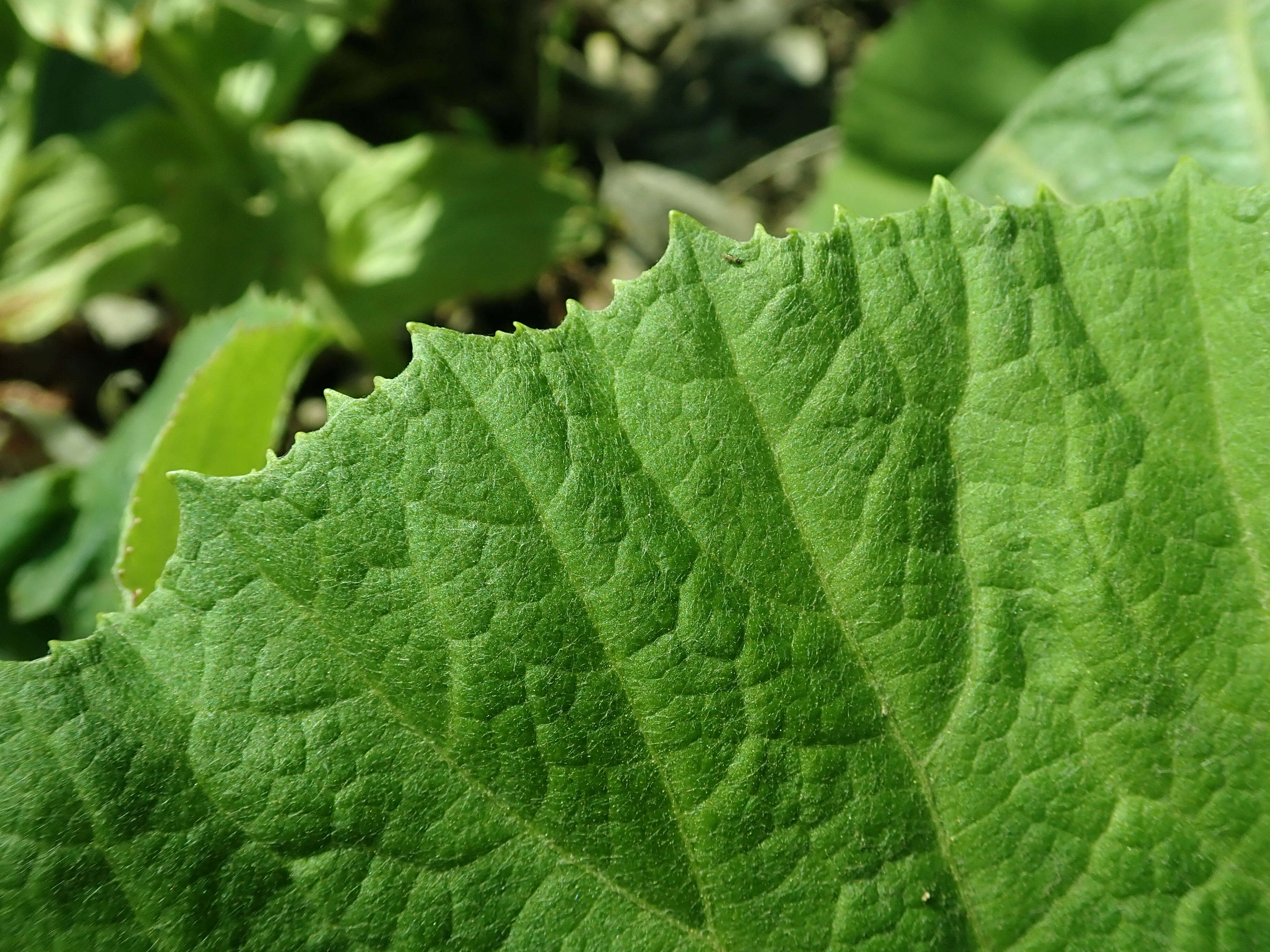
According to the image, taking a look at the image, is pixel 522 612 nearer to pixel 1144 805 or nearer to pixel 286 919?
pixel 286 919

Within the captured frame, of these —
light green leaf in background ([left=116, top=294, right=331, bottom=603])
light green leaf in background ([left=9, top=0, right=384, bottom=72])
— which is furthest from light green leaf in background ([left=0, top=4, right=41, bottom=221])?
light green leaf in background ([left=116, top=294, right=331, bottom=603])

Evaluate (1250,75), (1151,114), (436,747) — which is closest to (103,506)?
(436,747)

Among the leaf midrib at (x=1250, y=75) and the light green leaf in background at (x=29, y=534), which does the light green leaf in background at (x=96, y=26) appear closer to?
the light green leaf in background at (x=29, y=534)

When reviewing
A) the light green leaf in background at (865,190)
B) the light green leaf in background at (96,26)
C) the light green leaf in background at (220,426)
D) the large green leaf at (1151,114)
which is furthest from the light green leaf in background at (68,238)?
the large green leaf at (1151,114)

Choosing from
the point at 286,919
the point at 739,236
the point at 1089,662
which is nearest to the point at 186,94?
the point at 739,236

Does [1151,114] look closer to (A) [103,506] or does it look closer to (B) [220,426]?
(B) [220,426]
